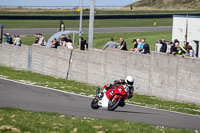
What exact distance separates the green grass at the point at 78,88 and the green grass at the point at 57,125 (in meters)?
6.81

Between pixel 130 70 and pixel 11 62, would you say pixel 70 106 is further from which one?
pixel 11 62

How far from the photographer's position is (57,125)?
11852 mm

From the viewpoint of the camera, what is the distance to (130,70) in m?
25.2

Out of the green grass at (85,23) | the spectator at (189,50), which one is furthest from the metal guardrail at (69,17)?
the spectator at (189,50)

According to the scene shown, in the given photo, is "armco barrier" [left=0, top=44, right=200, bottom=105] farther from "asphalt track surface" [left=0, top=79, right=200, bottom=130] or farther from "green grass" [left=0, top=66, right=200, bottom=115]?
"asphalt track surface" [left=0, top=79, right=200, bottom=130]

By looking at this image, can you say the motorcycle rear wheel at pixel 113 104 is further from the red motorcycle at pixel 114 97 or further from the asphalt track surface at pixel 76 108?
the asphalt track surface at pixel 76 108

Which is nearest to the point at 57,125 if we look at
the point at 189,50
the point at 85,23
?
the point at 189,50

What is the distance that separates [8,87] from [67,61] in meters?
6.49

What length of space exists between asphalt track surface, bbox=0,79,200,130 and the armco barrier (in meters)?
2.39

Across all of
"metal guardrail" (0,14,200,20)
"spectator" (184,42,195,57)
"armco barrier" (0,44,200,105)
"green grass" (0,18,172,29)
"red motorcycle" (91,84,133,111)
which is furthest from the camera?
"metal guardrail" (0,14,200,20)

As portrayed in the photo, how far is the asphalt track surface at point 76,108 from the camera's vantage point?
15.9 m

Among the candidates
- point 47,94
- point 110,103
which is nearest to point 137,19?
point 47,94

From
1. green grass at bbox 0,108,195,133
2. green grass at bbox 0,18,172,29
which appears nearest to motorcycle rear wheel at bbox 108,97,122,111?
green grass at bbox 0,108,195,133

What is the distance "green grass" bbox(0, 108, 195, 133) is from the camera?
11.1 m
